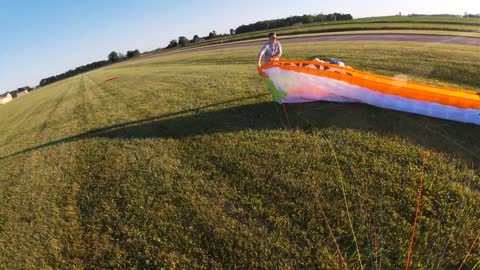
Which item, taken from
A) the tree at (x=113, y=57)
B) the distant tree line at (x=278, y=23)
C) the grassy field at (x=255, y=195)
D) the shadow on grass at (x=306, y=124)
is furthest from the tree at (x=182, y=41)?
the grassy field at (x=255, y=195)

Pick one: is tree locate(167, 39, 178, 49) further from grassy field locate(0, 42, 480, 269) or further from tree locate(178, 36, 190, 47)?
grassy field locate(0, 42, 480, 269)

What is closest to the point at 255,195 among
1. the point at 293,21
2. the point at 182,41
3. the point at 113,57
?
the point at 293,21

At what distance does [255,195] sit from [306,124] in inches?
107

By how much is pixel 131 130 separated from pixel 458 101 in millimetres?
7977

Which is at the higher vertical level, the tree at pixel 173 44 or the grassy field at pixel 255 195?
the tree at pixel 173 44

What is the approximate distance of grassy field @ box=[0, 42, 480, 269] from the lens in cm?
363

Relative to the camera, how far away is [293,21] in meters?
70.4

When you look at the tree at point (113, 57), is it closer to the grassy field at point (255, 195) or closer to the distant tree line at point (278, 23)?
the distant tree line at point (278, 23)

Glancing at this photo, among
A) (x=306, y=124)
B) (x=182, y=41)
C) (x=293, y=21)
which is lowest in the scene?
(x=306, y=124)

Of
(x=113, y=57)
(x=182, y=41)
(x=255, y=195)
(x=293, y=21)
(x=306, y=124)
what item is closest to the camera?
(x=255, y=195)

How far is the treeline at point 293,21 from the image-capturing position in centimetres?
6550

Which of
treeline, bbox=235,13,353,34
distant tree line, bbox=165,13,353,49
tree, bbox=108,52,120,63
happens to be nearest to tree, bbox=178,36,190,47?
distant tree line, bbox=165,13,353,49

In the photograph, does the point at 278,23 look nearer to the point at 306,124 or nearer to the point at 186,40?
the point at 186,40

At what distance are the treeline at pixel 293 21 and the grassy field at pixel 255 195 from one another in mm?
64805
